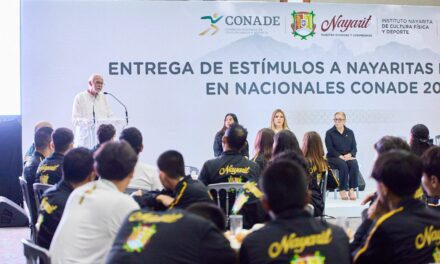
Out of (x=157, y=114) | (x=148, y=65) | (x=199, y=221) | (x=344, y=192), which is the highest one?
(x=148, y=65)

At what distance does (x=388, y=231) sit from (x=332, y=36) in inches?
280

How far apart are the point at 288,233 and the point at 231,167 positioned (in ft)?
7.54

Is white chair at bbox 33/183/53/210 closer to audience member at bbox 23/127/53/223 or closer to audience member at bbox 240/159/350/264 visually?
audience member at bbox 23/127/53/223

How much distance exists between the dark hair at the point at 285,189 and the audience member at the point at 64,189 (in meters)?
1.29

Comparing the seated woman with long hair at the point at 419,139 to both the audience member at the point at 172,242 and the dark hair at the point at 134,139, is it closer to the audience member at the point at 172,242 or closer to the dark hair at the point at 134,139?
the dark hair at the point at 134,139

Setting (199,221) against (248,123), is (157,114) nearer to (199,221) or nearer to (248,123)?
(248,123)

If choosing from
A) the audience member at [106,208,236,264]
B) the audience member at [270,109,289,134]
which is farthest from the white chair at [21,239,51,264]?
the audience member at [270,109,289,134]

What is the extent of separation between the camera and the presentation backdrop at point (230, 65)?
820 centimetres

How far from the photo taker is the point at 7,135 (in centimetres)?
826

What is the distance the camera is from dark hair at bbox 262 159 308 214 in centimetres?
209

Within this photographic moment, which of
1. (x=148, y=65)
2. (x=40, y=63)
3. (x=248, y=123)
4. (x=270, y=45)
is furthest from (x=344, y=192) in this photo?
(x=40, y=63)

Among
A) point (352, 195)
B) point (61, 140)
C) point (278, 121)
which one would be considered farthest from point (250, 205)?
point (352, 195)

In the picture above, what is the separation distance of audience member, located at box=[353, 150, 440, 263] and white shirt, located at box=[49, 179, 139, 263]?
0.97 meters

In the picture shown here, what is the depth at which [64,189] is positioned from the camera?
125 inches
